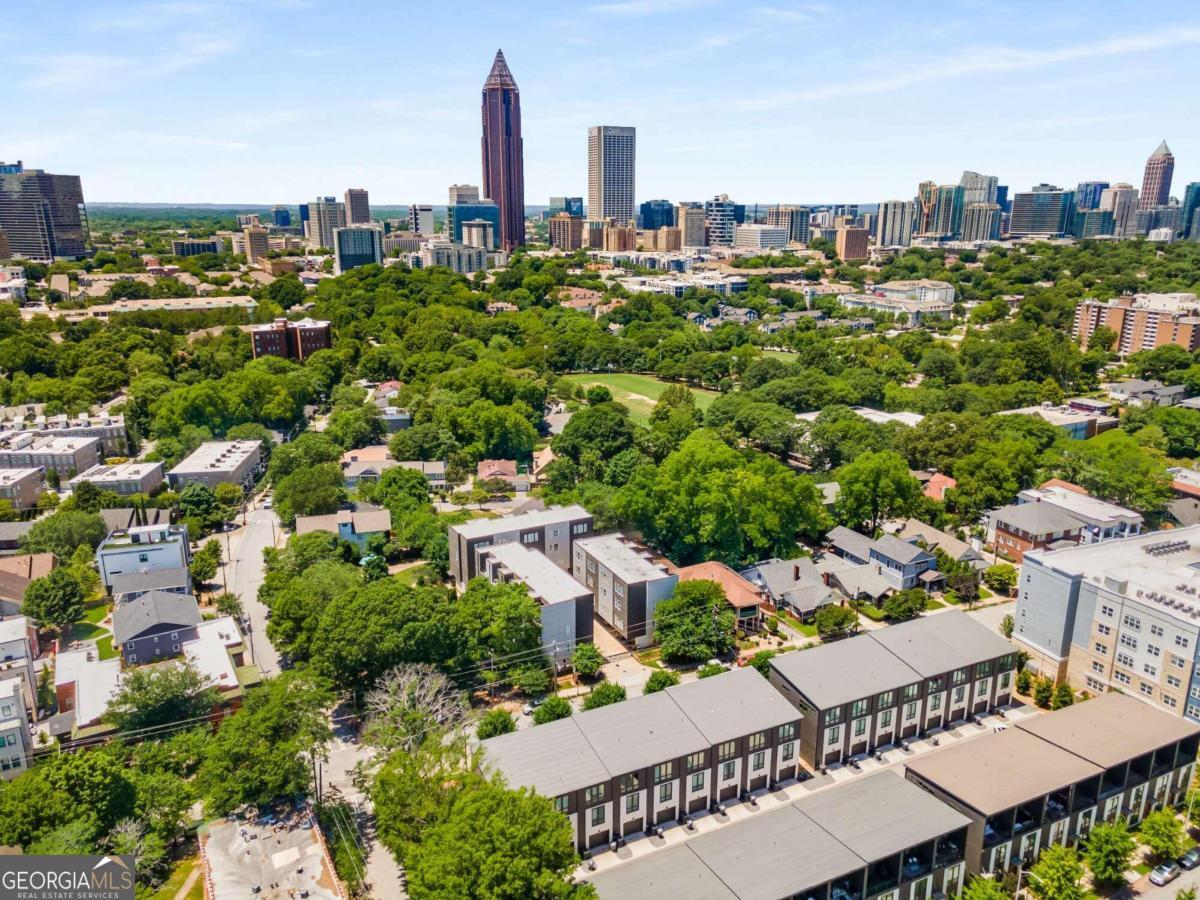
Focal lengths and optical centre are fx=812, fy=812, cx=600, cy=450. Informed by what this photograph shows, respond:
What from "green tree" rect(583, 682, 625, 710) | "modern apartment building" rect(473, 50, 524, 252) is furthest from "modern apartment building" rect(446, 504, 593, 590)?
"modern apartment building" rect(473, 50, 524, 252)

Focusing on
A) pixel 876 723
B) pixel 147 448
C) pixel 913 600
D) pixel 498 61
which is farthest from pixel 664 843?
pixel 498 61

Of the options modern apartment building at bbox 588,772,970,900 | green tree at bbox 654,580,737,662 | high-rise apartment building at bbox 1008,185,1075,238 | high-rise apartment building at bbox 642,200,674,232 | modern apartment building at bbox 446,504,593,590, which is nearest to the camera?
modern apartment building at bbox 588,772,970,900

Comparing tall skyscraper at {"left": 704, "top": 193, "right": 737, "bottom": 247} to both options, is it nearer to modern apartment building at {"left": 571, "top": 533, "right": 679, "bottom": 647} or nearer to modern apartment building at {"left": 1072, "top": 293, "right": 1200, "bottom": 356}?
modern apartment building at {"left": 1072, "top": 293, "right": 1200, "bottom": 356}

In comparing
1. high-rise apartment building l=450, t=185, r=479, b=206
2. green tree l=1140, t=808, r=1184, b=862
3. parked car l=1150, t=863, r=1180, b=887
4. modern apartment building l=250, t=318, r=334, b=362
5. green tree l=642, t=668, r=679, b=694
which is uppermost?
high-rise apartment building l=450, t=185, r=479, b=206

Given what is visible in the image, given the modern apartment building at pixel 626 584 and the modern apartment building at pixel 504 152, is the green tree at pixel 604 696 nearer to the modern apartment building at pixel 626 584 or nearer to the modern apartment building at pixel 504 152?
the modern apartment building at pixel 626 584

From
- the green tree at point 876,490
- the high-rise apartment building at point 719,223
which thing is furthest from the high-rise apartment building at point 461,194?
the green tree at point 876,490

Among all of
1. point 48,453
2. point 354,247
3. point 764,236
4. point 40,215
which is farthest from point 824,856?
point 764,236

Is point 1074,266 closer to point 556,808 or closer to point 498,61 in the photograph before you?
point 498,61
